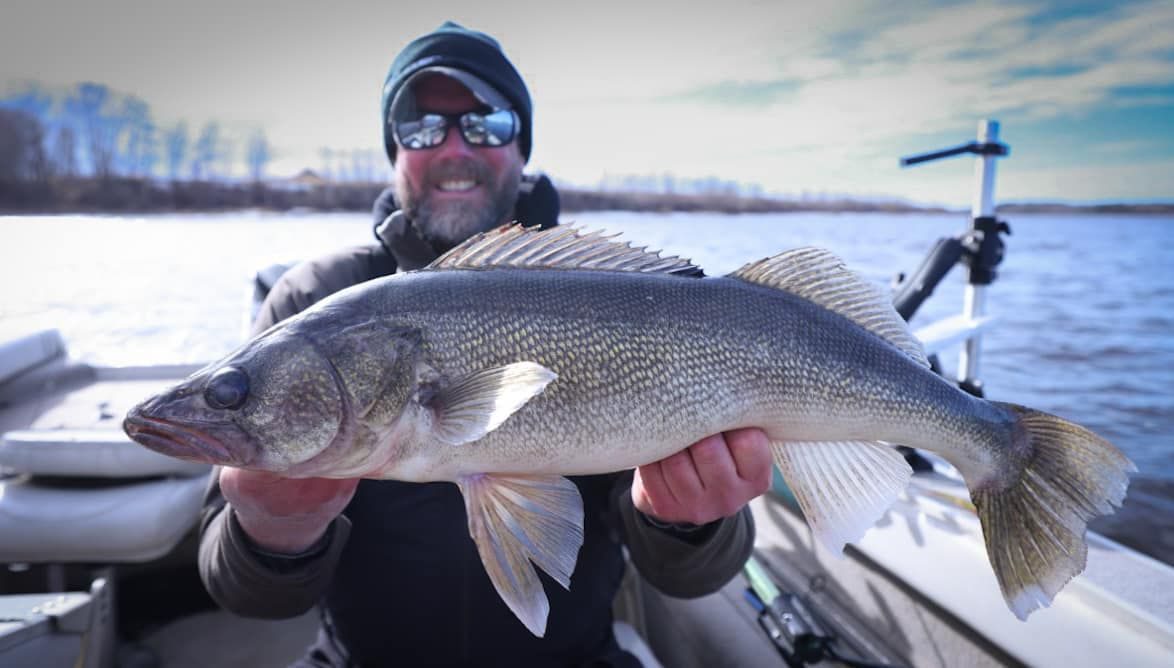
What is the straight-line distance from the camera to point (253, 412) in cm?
152

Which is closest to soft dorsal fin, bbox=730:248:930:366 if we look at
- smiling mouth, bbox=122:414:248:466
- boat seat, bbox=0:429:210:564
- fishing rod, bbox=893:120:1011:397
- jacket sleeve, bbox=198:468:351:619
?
smiling mouth, bbox=122:414:248:466

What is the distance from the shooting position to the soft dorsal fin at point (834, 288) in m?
1.95

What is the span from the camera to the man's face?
289 centimetres

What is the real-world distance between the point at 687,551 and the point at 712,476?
507mm

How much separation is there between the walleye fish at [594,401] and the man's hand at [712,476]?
0.07 metres

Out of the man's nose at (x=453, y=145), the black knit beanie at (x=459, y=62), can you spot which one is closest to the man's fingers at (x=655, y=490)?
the man's nose at (x=453, y=145)

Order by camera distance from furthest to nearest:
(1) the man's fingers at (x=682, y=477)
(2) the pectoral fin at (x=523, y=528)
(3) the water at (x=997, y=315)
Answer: (3) the water at (x=997, y=315)
(1) the man's fingers at (x=682, y=477)
(2) the pectoral fin at (x=523, y=528)

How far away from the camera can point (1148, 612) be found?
2.23 meters

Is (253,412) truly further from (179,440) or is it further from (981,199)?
(981,199)

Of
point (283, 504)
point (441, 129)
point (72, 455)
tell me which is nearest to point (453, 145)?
point (441, 129)

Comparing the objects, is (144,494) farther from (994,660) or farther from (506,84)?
(994,660)

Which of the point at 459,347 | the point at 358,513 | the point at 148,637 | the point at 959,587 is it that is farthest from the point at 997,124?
the point at 148,637

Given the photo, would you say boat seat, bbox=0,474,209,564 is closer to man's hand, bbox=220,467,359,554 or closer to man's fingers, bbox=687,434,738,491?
man's hand, bbox=220,467,359,554

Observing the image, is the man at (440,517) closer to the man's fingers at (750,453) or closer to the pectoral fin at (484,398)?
the man's fingers at (750,453)
